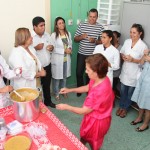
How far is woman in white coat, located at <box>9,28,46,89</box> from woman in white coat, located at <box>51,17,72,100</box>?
0.76 m

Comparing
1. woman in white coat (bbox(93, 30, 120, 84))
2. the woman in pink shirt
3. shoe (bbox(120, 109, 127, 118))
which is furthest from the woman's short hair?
shoe (bbox(120, 109, 127, 118))

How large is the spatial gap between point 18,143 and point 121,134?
1.73m

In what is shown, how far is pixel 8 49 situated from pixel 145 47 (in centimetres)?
196

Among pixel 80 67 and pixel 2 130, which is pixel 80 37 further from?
pixel 2 130

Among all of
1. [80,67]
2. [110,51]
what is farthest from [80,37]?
[110,51]

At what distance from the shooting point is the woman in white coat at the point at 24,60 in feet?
7.08

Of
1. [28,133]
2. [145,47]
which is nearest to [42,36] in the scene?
[145,47]

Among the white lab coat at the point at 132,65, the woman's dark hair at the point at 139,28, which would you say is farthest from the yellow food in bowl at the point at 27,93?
the woman's dark hair at the point at 139,28

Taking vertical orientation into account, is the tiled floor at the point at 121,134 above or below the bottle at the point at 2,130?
below

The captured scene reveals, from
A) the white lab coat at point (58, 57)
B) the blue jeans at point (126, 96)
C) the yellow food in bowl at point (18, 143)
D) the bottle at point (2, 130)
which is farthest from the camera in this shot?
the white lab coat at point (58, 57)

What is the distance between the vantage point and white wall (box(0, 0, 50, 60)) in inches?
108

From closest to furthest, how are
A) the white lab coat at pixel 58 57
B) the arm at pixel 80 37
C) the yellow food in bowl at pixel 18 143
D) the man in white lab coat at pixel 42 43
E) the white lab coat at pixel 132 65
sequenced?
the yellow food in bowl at pixel 18 143 → the man in white lab coat at pixel 42 43 → the white lab coat at pixel 132 65 → the white lab coat at pixel 58 57 → the arm at pixel 80 37

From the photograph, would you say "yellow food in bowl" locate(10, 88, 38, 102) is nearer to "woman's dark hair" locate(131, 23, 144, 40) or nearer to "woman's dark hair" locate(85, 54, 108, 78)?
"woman's dark hair" locate(85, 54, 108, 78)

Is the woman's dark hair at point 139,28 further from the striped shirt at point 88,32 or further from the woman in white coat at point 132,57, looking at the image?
the striped shirt at point 88,32
